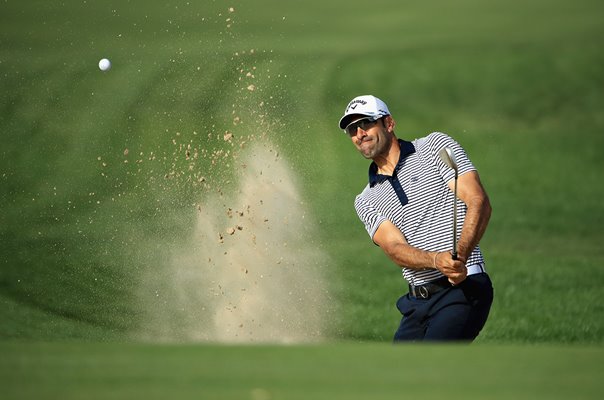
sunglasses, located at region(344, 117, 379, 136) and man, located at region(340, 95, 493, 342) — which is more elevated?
sunglasses, located at region(344, 117, 379, 136)

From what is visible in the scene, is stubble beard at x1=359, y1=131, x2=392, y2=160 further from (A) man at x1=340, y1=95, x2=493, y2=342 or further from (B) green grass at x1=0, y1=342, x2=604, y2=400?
(B) green grass at x1=0, y1=342, x2=604, y2=400

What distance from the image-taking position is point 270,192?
11.3 meters

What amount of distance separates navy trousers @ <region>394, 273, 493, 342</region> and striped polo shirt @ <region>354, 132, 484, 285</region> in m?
0.10

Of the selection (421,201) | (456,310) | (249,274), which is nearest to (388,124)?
(421,201)

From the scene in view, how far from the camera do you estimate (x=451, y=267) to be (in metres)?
6.51

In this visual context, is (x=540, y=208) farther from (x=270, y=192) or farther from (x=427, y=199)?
(x=427, y=199)

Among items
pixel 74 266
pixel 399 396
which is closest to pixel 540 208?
pixel 74 266

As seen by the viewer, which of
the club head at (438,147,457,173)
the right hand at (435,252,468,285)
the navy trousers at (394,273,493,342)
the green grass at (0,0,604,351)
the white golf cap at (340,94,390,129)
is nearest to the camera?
the right hand at (435,252,468,285)

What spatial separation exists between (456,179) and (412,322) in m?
0.76

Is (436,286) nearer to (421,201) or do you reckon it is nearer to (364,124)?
(421,201)

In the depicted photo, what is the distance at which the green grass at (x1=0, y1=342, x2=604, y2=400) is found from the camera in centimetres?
415

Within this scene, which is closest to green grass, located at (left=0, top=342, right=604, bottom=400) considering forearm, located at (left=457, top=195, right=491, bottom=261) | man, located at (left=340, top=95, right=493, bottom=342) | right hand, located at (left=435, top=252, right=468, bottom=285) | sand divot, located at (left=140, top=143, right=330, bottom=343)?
right hand, located at (left=435, top=252, right=468, bottom=285)

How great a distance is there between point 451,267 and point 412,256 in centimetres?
26

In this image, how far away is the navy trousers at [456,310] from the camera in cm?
676
